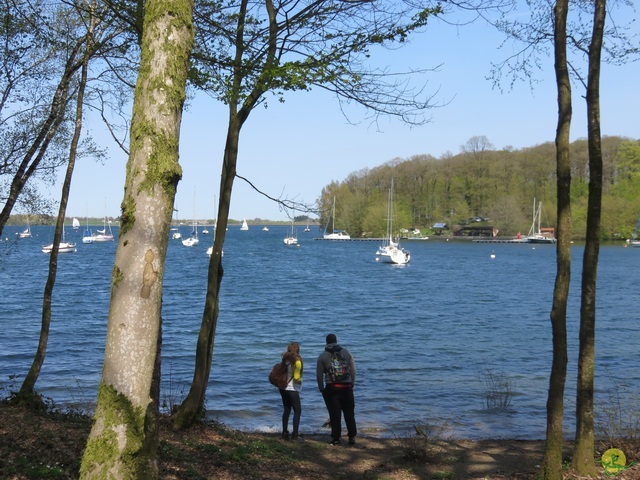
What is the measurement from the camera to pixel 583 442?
784 centimetres

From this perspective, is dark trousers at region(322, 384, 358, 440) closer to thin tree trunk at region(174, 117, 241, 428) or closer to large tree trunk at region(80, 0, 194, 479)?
thin tree trunk at region(174, 117, 241, 428)

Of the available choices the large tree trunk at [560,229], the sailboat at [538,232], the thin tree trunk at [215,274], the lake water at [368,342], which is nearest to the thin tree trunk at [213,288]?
the thin tree trunk at [215,274]

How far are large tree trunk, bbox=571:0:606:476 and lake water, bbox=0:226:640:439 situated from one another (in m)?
5.34

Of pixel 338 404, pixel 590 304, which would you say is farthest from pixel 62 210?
pixel 590 304

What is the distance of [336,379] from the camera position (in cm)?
1072

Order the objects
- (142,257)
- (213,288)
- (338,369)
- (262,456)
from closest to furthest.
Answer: (142,257)
(262,456)
(213,288)
(338,369)

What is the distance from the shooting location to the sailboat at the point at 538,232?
129m

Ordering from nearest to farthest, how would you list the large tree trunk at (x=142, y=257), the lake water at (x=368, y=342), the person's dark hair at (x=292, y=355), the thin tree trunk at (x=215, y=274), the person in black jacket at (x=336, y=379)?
the large tree trunk at (x=142, y=257), the thin tree trunk at (x=215, y=274), the person in black jacket at (x=336, y=379), the person's dark hair at (x=292, y=355), the lake water at (x=368, y=342)

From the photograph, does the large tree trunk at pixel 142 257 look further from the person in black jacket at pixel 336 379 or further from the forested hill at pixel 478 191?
the forested hill at pixel 478 191

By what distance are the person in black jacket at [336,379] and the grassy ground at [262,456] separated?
1.87ft

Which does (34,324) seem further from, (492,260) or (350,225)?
(350,225)

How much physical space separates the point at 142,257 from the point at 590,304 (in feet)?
18.8

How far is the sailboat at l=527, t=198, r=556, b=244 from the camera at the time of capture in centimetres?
12938

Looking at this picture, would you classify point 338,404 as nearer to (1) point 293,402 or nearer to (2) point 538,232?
(1) point 293,402
